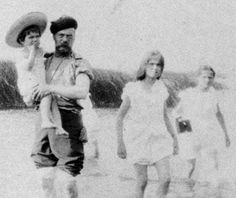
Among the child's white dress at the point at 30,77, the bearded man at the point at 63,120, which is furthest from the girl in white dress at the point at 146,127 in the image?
the child's white dress at the point at 30,77

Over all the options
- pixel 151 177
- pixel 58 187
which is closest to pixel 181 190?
pixel 151 177

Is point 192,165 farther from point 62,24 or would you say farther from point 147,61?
point 62,24

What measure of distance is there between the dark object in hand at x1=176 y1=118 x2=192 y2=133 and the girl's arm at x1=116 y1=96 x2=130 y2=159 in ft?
2.12

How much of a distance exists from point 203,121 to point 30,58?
1591 mm

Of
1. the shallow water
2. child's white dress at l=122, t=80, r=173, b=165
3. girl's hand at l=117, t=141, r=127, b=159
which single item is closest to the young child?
the shallow water

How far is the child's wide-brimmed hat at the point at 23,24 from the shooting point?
3559 millimetres

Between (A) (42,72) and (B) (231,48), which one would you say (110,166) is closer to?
(A) (42,72)

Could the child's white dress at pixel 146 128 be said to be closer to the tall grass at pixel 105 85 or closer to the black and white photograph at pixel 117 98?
the black and white photograph at pixel 117 98

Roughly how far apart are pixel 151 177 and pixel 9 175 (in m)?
1.05

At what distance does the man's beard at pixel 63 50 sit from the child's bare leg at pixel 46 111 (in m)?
0.33

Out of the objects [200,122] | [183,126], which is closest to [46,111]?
[183,126]

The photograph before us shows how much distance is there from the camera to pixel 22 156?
3850mm

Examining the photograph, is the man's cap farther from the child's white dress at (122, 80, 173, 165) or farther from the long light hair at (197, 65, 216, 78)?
the long light hair at (197, 65, 216, 78)

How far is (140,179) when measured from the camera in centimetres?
381
